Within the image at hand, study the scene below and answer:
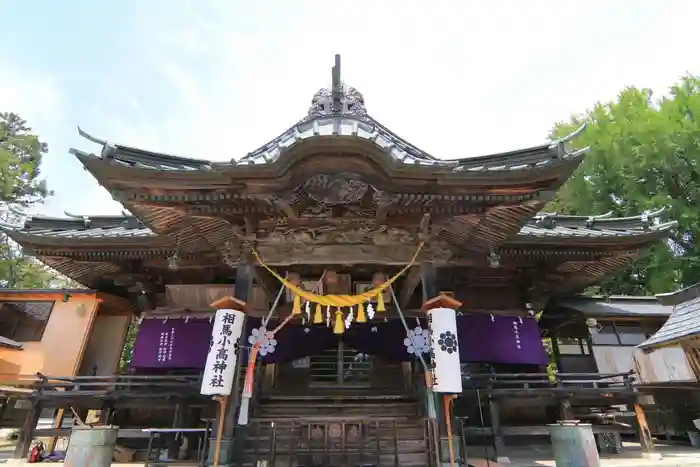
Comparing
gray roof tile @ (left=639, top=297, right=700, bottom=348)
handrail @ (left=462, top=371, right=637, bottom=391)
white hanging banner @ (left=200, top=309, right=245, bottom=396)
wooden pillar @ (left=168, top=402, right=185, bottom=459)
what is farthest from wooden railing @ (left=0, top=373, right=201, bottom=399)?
gray roof tile @ (left=639, top=297, right=700, bottom=348)

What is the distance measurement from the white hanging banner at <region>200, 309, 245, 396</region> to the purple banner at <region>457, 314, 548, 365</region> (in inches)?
243

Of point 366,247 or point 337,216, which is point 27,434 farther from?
point 366,247

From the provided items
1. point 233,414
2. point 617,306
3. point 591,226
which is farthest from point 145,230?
point 617,306

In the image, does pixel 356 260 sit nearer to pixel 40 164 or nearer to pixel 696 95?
pixel 696 95

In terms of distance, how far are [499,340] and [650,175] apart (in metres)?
15.9

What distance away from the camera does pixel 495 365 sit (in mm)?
11039

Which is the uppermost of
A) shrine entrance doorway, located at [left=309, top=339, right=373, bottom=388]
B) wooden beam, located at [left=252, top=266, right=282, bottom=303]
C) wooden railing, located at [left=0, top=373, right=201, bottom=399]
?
wooden beam, located at [left=252, top=266, right=282, bottom=303]

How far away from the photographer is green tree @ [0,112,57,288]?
23344mm

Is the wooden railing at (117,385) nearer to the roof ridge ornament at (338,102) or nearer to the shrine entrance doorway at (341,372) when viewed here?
the shrine entrance doorway at (341,372)

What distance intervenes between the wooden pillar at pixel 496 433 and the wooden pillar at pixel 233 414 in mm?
6019

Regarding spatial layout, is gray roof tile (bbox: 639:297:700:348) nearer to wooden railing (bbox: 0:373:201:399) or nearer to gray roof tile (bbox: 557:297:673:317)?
gray roof tile (bbox: 557:297:673:317)

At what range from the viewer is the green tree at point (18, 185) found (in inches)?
919

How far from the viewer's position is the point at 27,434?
30.5 feet

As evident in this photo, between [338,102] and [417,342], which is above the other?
[338,102]
